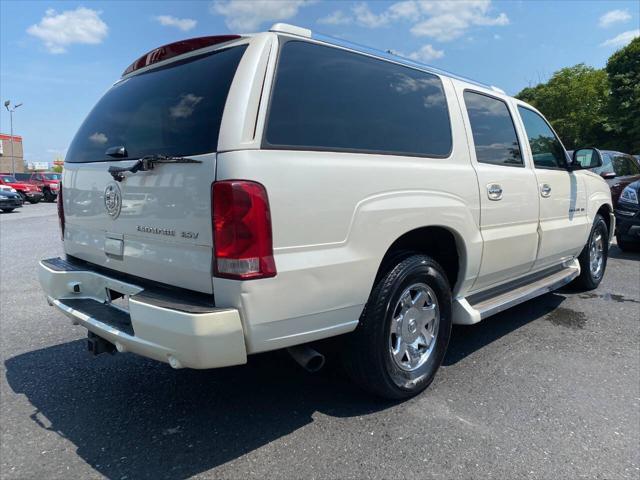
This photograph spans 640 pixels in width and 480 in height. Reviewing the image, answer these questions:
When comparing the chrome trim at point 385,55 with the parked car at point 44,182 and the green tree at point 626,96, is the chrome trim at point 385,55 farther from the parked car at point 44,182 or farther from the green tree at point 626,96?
the green tree at point 626,96

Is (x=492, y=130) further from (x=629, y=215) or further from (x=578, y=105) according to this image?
(x=578, y=105)

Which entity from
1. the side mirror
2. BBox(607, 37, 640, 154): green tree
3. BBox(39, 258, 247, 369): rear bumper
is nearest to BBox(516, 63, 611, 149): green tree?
BBox(607, 37, 640, 154): green tree

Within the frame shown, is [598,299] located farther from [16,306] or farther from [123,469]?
[16,306]

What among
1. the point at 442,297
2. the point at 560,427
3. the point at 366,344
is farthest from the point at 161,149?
the point at 560,427

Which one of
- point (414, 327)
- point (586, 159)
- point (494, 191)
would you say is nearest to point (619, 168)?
point (586, 159)

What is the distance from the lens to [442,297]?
120 inches

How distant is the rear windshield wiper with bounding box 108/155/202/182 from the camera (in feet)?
7.30

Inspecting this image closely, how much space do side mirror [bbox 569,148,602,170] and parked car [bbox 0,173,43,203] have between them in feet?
89.2

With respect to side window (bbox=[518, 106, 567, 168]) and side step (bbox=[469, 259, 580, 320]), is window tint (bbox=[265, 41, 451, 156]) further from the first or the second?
side window (bbox=[518, 106, 567, 168])

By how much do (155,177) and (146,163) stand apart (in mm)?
80

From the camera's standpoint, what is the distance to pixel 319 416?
278 centimetres

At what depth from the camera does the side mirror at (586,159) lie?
14.9 feet

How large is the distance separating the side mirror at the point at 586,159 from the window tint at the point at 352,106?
2077 millimetres

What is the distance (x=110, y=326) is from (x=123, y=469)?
0.70 meters
